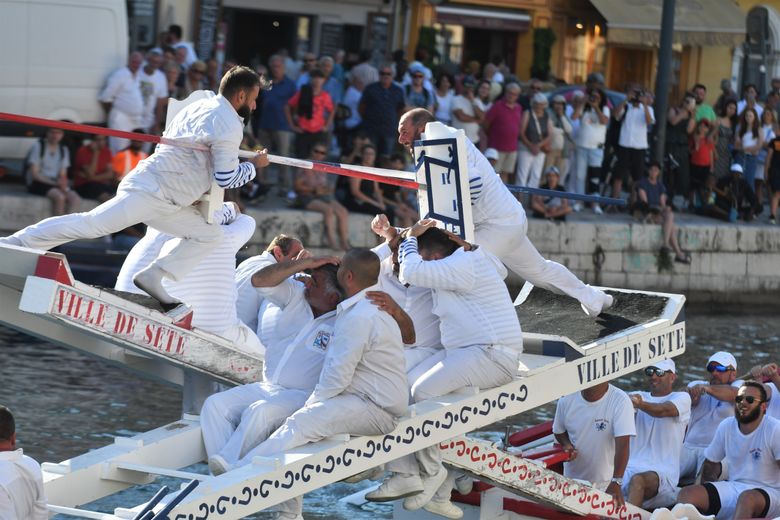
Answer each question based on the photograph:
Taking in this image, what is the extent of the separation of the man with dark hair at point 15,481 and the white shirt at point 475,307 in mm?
2605

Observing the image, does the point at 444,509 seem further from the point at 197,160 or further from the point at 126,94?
the point at 126,94

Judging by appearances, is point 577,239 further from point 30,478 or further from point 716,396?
point 30,478

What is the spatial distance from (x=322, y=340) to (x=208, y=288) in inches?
80.9

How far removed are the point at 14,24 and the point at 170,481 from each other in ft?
25.4

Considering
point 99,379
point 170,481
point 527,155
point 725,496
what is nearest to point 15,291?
point 170,481

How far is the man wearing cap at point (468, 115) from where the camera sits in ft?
72.0

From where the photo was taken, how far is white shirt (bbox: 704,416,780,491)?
11047mm

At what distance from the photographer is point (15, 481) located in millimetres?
7359

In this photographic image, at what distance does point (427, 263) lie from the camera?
9.11 metres

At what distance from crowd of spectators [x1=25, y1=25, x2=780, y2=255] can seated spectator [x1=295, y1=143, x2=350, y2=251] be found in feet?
0.06

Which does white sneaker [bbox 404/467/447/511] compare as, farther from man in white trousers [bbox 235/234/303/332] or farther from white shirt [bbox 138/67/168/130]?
white shirt [bbox 138/67/168/130]

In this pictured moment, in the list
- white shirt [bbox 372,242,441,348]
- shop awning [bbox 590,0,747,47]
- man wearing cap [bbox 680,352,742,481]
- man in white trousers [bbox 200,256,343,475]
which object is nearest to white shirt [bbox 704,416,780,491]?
man wearing cap [bbox 680,352,742,481]

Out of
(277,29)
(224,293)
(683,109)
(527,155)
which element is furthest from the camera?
(277,29)

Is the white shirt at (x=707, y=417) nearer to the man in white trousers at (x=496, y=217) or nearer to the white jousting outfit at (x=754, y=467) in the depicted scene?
the white jousting outfit at (x=754, y=467)
